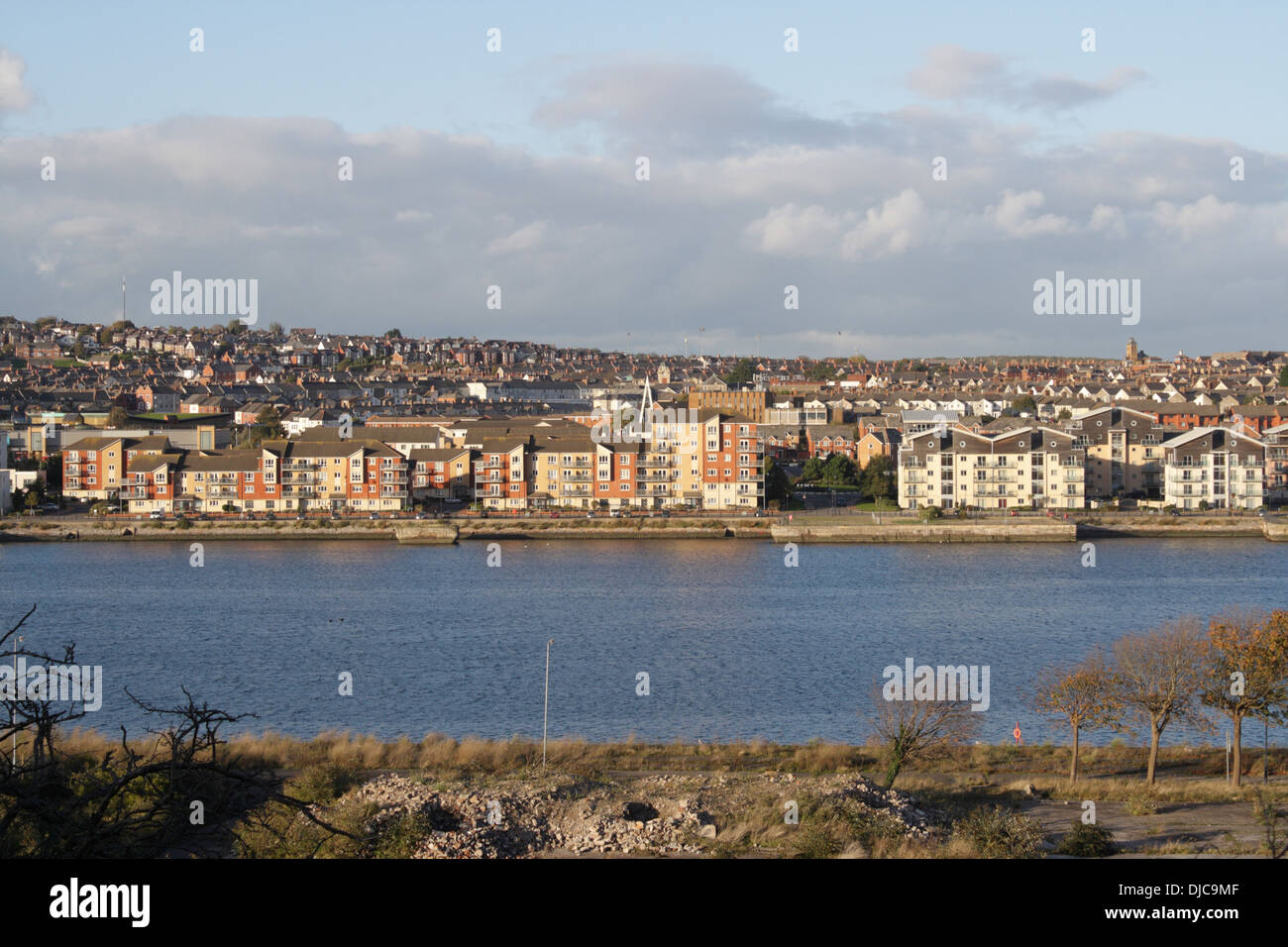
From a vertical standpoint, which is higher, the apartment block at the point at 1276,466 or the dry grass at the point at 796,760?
the apartment block at the point at 1276,466

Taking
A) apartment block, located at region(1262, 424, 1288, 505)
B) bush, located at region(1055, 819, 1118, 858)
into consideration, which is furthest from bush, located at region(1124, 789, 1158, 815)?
apartment block, located at region(1262, 424, 1288, 505)

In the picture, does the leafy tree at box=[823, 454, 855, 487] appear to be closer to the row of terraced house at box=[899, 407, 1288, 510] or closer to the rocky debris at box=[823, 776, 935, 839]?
the row of terraced house at box=[899, 407, 1288, 510]

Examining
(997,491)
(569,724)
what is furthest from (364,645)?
(997,491)

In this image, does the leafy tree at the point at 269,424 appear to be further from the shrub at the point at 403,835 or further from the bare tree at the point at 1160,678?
the shrub at the point at 403,835

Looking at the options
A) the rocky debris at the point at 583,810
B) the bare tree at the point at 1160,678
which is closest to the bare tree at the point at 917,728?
the bare tree at the point at 1160,678

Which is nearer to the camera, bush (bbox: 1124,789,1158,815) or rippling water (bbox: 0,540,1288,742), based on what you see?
bush (bbox: 1124,789,1158,815)
